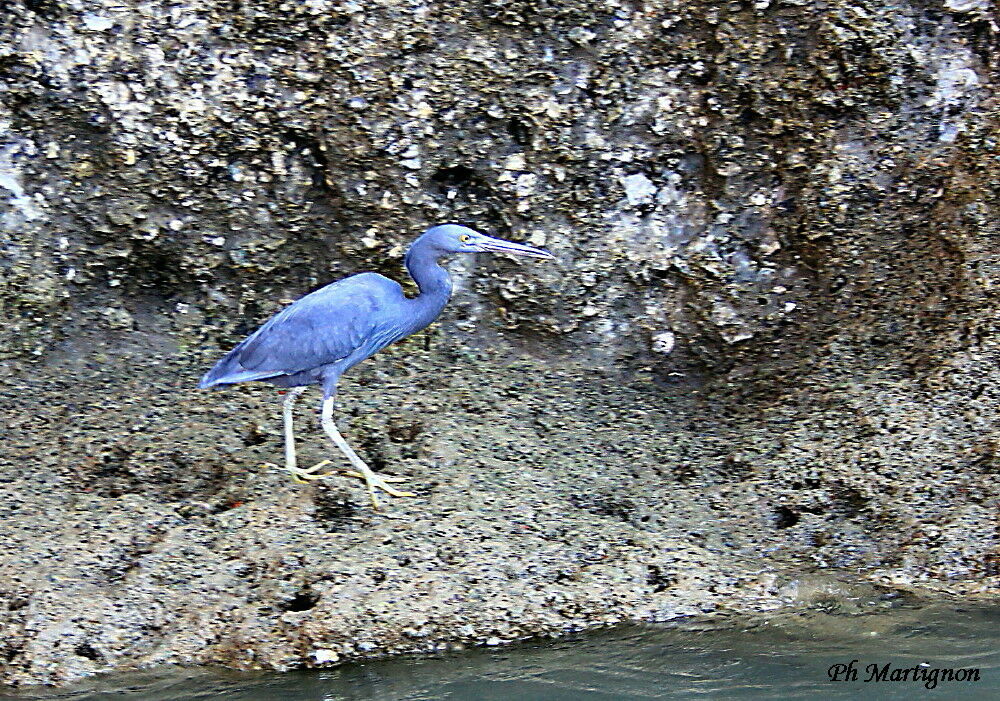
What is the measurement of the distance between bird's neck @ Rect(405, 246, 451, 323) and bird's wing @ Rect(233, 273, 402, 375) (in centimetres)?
15

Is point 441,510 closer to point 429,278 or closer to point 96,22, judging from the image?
point 429,278

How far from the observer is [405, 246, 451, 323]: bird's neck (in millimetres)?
3783

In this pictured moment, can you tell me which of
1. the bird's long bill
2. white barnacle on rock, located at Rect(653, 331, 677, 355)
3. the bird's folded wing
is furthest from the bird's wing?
white barnacle on rock, located at Rect(653, 331, 677, 355)

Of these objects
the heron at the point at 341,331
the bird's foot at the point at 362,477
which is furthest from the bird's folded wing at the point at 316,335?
the bird's foot at the point at 362,477

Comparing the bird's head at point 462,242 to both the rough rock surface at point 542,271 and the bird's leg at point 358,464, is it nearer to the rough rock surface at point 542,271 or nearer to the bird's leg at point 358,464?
the rough rock surface at point 542,271

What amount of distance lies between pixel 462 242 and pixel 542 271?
625mm

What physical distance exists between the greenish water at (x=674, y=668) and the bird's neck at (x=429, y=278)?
1192 millimetres

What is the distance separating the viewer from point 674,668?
126 inches

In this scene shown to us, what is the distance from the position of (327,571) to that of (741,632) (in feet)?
4.22

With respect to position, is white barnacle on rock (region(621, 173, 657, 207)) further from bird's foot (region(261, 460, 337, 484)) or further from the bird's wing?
bird's foot (region(261, 460, 337, 484))

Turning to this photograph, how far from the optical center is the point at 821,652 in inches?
127

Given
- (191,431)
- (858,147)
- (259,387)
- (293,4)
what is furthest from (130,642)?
(858,147)

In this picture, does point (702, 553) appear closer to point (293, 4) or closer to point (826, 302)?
point (826, 302)

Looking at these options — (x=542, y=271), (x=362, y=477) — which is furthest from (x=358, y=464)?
(x=542, y=271)
